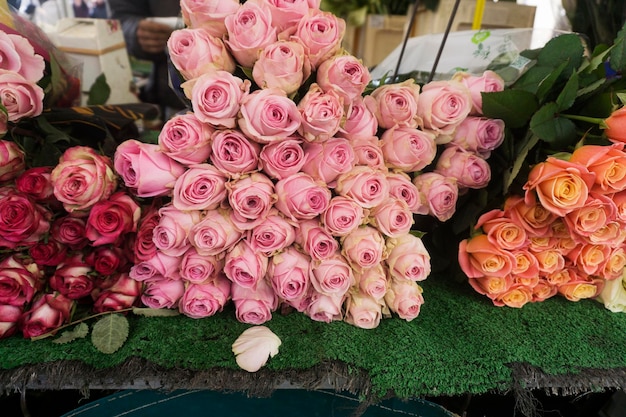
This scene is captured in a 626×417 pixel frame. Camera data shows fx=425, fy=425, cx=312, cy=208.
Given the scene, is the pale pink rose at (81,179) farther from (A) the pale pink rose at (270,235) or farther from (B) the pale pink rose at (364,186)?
(B) the pale pink rose at (364,186)

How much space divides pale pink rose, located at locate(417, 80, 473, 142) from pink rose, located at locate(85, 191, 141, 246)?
47 centimetres

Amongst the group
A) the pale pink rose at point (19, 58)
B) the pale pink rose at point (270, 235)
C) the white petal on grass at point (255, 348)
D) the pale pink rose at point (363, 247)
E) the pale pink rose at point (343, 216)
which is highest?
the pale pink rose at point (19, 58)

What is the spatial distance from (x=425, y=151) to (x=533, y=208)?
0.62 ft

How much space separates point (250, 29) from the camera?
0.55 metres

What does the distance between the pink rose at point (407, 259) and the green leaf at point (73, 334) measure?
0.45 m

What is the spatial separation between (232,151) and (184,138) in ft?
0.21

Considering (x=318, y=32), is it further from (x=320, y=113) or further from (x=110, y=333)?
(x=110, y=333)

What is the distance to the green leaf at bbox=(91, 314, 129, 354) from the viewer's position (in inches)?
22.7

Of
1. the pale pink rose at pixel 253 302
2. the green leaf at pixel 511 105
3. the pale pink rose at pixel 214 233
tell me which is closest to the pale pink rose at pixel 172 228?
the pale pink rose at pixel 214 233

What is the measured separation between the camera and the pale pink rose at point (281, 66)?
55 centimetres

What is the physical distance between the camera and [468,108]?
0.66 meters

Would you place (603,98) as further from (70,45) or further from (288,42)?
(70,45)

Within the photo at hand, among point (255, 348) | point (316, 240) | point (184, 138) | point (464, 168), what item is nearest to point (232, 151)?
point (184, 138)

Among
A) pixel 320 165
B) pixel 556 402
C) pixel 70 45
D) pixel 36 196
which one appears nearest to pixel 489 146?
pixel 320 165
